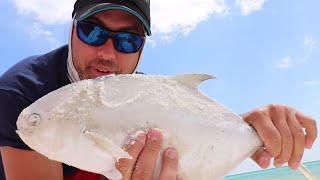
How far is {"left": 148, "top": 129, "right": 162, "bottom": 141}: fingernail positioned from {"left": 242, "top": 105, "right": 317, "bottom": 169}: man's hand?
0.67 meters

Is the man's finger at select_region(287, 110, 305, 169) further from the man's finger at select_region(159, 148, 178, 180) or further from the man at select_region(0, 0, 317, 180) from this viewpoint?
the man's finger at select_region(159, 148, 178, 180)

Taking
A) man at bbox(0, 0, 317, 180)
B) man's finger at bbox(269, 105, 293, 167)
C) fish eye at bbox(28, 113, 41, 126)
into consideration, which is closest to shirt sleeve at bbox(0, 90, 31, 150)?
man at bbox(0, 0, 317, 180)

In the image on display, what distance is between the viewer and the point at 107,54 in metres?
3.46

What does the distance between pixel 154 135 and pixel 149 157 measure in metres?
0.22

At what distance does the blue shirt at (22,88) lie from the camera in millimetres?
3299

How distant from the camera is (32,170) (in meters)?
3.24

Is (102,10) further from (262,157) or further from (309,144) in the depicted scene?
(309,144)

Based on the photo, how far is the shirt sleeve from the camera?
3291 mm

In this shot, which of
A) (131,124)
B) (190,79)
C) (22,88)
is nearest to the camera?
(131,124)

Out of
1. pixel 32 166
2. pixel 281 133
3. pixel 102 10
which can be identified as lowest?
pixel 32 166

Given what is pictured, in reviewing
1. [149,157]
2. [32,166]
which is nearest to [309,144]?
[149,157]

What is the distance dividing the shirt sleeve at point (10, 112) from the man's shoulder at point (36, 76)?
4 centimetres

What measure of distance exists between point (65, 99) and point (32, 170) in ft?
3.57

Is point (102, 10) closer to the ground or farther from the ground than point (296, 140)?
farther from the ground
